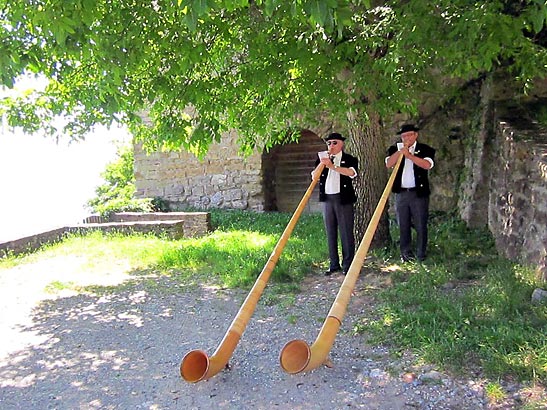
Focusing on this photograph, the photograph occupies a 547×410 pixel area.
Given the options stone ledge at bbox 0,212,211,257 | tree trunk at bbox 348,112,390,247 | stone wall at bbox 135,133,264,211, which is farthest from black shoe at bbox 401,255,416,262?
stone wall at bbox 135,133,264,211

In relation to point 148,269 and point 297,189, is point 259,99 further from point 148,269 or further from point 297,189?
point 297,189

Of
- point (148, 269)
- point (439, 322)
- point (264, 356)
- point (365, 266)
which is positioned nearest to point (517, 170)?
point (365, 266)

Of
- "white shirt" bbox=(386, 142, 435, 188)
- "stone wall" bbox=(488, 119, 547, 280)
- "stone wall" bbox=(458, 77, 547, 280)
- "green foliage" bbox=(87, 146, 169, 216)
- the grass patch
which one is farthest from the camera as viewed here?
"green foliage" bbox=(87, 146, 169, 216)

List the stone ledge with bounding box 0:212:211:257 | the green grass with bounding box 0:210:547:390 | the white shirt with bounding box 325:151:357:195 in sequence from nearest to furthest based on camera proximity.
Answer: the green grass with bounding box 0:210:547:390 < the white shirt with bounding box 325:151:357:195 < the stone ledge with bounding box 0:212:211:257

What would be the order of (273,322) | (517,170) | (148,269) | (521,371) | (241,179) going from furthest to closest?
(241,179)
(148,269)
(517,170)
(273,322)
(521,371)

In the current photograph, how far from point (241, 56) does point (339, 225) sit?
6.72 ft

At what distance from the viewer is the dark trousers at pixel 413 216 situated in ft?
17.3

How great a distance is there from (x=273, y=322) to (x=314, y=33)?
2.55 metres

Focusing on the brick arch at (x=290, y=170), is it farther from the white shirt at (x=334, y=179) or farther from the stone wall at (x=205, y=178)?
the white shirt at (x=334, y=179)

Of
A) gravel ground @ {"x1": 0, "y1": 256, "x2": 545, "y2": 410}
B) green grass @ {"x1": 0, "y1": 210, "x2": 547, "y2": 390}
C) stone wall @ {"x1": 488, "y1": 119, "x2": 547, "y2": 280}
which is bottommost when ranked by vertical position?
gravel ground @ {"x1": 0, "y1": 256, "x2": 545, "y2": 410}

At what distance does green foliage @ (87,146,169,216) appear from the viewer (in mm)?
11352

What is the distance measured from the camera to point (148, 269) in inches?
245

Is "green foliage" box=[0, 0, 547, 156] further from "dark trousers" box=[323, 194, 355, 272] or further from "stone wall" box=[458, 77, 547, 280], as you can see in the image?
"dark trousers" box=[323, 194, 355, 272]

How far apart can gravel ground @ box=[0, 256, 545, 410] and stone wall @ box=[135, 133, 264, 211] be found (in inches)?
231
